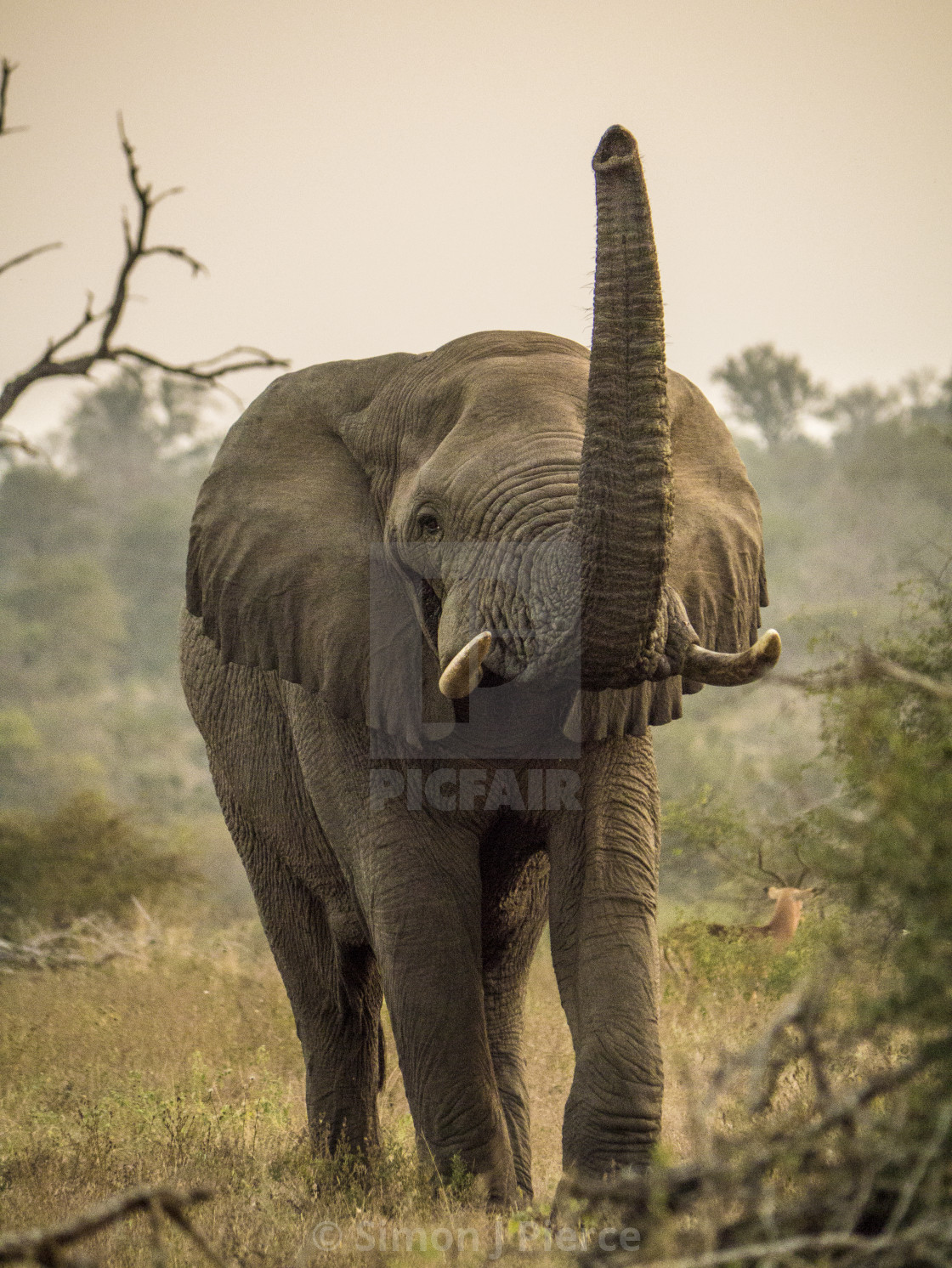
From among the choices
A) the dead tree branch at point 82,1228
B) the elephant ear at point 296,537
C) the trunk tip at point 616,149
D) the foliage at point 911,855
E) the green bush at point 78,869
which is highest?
the trunk tip at point 616,149

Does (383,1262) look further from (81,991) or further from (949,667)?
(81,991)

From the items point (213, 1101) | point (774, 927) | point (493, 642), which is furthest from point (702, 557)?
point (774, 927)

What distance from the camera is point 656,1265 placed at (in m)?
2.15

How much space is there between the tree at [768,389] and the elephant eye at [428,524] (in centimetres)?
3812

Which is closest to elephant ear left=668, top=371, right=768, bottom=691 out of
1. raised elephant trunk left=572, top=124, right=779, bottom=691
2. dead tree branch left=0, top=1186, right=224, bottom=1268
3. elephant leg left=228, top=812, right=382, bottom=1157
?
raised elephant trunk left=572, top=124, right=779, bottom=691

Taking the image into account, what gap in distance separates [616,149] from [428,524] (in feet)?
3.72

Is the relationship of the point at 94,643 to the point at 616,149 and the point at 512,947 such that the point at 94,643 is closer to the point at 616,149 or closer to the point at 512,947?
the point at 512,947

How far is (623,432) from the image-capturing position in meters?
3.46

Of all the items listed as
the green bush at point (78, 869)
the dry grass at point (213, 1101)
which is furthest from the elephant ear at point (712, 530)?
the green bush at point (78, 869)

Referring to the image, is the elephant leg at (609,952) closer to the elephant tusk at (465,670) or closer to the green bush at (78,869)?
the elephant tusk at (465,670)

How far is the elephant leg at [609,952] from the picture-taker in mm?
3842

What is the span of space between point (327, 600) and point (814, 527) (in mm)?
28964

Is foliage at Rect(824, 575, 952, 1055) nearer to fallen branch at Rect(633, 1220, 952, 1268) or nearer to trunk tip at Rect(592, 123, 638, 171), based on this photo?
fallen branch at Rect(633, 1220, 952, 1268)

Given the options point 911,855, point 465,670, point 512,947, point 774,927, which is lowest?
point 774,927
